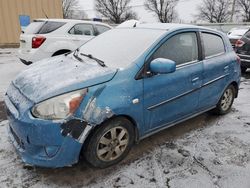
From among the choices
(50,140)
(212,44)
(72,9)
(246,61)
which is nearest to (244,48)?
(246,61)

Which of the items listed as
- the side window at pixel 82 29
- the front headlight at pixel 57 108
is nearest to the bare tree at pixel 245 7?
the side window at pixel 82 29

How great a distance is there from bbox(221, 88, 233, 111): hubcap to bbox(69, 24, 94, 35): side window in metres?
4.75

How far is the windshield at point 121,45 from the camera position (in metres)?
3.15

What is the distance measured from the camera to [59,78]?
2.82 meters

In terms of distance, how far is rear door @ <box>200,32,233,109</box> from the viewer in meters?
3.83

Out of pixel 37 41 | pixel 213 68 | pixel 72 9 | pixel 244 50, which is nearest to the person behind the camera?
pixel 213 68

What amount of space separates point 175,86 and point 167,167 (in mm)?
975

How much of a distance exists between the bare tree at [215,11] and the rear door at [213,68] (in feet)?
162

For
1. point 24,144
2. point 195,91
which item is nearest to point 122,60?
point 195,91

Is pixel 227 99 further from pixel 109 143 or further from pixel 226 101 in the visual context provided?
pixel 109 143

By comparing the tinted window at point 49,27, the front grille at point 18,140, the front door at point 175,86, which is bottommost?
the front grille at point 18,140

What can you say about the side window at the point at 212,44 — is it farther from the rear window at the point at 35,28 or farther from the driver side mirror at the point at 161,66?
the rear window at the point at 35,28

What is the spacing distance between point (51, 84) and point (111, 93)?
0.61 meters

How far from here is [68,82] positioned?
2.70 meters
